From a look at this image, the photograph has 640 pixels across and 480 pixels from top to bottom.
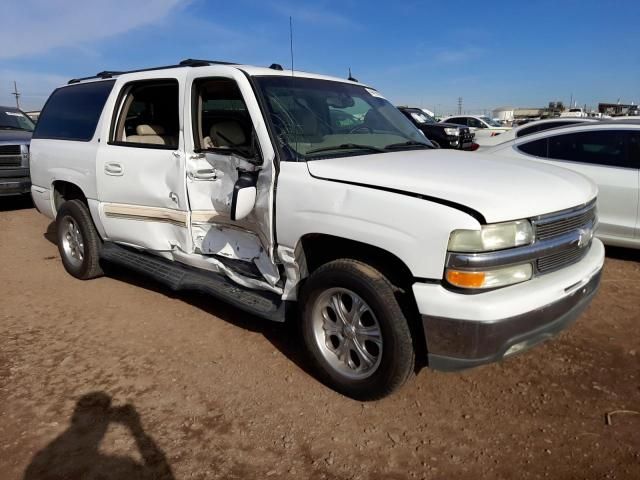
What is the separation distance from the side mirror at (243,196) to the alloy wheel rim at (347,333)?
0.79 metres

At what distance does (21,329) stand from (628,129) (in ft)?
21.5

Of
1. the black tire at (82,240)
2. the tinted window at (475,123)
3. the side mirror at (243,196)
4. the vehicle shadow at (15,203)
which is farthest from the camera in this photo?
the tinted window at (475,123)

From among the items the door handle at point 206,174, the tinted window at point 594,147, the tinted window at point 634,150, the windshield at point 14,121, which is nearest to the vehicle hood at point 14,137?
the windshield at point 14,121

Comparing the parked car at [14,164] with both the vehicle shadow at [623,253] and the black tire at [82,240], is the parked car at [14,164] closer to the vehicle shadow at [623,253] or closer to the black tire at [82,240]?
the black tire at [82,240]

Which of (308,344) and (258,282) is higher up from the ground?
(258,282)

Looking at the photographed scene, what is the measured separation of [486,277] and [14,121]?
1171 cm

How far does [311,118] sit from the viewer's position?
3.59 metres

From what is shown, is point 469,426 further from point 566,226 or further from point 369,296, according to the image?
point 566,226

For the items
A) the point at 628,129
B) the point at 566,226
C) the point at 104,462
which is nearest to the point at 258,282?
the point at 104,462

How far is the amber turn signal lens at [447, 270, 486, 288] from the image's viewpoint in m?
2.51

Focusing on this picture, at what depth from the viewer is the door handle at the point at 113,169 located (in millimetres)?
4410

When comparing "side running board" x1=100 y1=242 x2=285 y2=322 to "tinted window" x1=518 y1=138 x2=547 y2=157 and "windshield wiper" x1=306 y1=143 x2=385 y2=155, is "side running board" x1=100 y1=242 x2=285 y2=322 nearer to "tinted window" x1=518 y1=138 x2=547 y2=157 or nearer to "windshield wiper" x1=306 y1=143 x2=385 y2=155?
"windshield wiper" x1=306 y1=143 x2=385 y2=155

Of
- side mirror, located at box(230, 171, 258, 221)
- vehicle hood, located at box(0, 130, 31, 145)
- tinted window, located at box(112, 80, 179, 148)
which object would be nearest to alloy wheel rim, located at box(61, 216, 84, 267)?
tinted window, located at box(112, 80, 179, 148)

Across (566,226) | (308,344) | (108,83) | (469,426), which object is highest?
(108,83)
